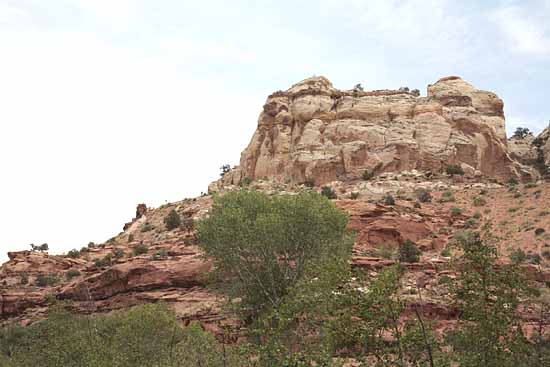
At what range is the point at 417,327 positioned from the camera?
15375 mm

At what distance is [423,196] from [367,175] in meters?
8.13

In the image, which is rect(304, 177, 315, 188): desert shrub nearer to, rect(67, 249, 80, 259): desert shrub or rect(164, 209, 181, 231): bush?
rect(164, 209, 181, 231): bush

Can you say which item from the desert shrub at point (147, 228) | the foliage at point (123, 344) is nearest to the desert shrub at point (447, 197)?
the desert shrub at point (147, 228)

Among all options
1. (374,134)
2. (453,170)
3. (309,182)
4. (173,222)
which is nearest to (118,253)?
(173,222)

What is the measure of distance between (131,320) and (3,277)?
22.7 metres

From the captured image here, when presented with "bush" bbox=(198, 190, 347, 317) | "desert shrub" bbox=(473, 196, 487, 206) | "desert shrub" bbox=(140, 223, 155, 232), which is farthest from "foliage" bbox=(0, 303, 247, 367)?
"desert shrub" bbox=(473, 196, 487, 206)

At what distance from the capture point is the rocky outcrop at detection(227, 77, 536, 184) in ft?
197

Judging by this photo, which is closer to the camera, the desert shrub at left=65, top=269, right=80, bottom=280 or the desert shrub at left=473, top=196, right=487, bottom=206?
the desert shrub at left=65, top=269, right=80, bottom=280

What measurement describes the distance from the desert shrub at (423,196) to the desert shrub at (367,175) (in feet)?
20.4

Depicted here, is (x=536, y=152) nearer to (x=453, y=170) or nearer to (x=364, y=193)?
(x=453, y=170)

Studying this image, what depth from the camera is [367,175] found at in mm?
57844

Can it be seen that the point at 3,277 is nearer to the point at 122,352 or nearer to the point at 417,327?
the point at 122,352

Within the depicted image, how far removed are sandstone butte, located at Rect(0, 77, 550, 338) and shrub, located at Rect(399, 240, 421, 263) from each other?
1.06 meters

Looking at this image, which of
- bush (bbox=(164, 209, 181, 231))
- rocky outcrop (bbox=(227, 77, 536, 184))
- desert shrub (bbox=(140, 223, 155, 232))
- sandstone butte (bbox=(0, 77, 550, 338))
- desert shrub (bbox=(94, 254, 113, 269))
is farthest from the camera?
rocky outcrop (bbox=(227, 77, 536, 184))
